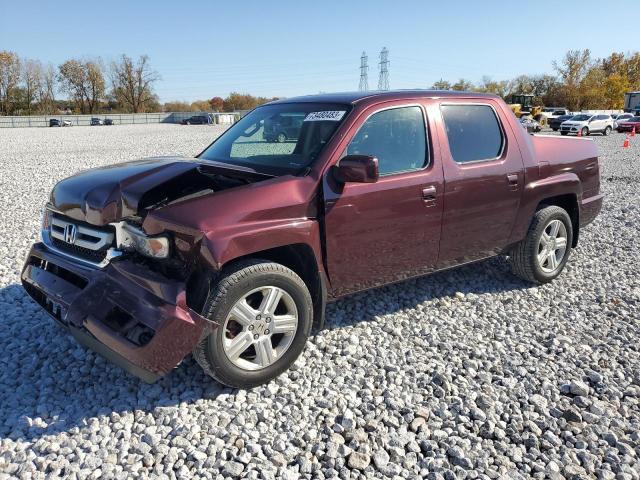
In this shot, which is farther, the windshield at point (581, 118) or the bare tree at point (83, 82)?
the bare tree at point (83, 82)

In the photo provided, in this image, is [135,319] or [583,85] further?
[583,85]

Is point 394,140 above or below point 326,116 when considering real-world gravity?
below

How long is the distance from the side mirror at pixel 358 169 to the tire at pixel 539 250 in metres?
2.29

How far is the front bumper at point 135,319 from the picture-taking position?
291 cm

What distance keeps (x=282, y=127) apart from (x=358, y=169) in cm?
112

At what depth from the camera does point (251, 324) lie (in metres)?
3.29

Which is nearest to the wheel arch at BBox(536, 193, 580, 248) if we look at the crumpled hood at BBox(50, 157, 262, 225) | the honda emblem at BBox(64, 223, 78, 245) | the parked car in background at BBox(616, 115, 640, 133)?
the crumpled hood at BBox(50, 157, 262, 225)

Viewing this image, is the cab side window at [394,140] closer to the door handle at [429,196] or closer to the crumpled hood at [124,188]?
the door handle at [429,196]

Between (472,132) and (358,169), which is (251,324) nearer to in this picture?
(358,169)

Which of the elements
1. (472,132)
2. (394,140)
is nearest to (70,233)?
(394,140)

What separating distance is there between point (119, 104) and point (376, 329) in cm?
9881

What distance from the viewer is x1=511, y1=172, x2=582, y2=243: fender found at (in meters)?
4.85

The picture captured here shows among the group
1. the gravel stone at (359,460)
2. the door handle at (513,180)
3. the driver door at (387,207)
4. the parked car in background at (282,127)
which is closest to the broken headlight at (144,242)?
the driver door at (387,207)

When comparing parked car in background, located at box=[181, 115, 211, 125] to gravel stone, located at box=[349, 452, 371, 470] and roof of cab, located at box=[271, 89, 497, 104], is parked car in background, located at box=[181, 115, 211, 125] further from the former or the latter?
gravel stone, located at box=[349, 452, 371, 470]
